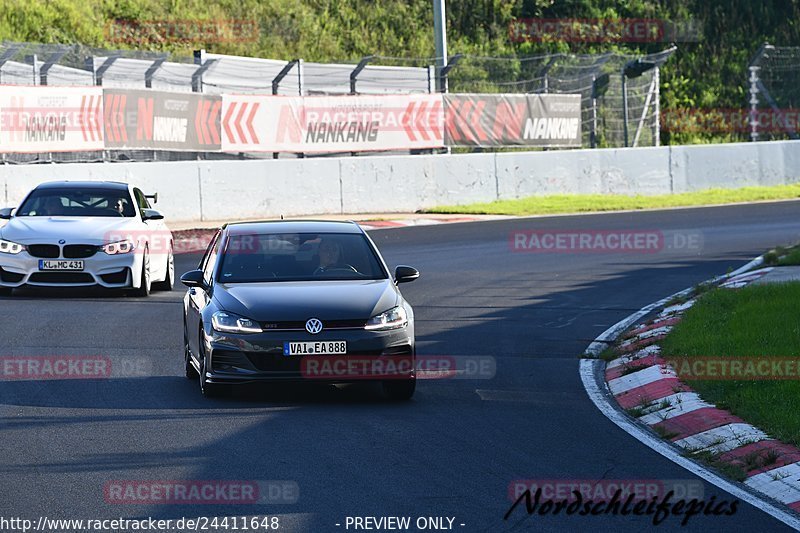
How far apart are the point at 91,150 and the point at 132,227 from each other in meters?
10.6

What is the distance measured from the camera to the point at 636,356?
12.4 metres

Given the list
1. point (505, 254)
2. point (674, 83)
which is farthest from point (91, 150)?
point (674, 83)

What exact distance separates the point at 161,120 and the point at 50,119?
2.92 m

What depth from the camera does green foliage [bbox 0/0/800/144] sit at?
46.3 m

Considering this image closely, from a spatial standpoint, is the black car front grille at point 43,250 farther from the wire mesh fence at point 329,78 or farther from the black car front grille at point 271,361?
the wire mesh fence at point 329,78

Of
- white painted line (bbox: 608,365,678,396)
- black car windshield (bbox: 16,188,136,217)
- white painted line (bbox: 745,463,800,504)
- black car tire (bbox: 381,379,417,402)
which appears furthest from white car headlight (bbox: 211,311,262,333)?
black car windshield (bbox: 16,188,136,217)

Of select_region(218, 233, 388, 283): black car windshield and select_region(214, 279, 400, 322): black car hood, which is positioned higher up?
select_region(218, 233, 388, 283): black car windshield

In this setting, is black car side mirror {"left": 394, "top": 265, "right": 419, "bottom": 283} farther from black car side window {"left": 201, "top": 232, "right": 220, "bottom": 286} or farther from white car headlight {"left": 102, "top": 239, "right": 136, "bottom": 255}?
white car headlight {"left": 102, "top": 239, "right": 136, "bottom": 255}

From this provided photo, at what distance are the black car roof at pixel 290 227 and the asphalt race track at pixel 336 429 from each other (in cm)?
129

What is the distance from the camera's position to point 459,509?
700cm

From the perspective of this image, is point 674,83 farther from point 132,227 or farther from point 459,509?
point 459,509

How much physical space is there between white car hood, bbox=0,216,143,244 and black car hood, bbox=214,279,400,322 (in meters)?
6.39

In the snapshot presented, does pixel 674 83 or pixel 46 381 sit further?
pixel 674 83

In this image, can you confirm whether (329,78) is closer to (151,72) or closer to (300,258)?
(151,72)
